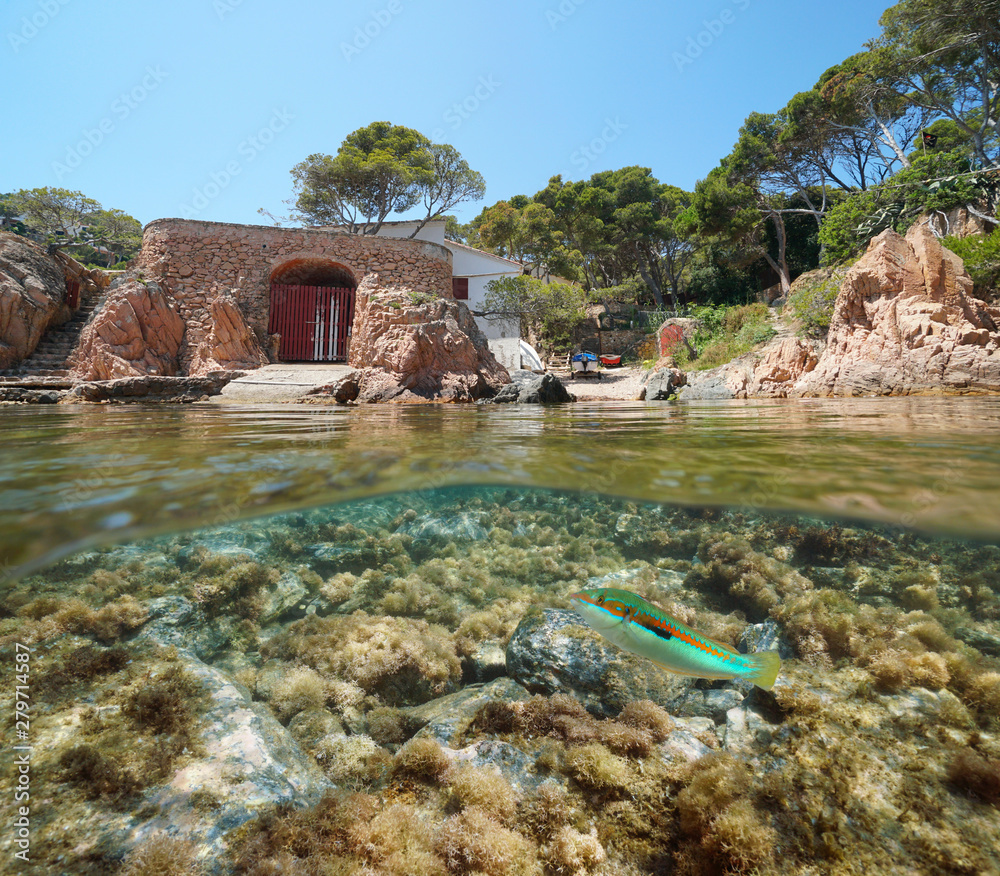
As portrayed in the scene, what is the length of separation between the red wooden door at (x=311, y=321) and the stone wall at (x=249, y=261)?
1.92ft

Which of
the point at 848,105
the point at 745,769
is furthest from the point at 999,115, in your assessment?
the point at 745,769

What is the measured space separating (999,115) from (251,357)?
94.3ft

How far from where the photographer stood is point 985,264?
494 inches

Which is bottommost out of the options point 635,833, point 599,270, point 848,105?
point 635,833

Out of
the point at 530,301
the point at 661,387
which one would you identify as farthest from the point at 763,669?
the point at 530,301

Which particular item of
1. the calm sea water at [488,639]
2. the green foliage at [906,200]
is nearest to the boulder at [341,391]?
the calm sea water at [488,639]

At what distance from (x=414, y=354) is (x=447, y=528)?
1036 cm

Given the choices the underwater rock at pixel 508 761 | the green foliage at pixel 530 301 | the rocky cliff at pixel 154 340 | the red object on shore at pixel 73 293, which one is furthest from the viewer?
the green foliage at pixel 530 301

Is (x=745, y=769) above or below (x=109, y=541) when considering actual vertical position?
below

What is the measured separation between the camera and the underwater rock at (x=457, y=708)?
2170 mm

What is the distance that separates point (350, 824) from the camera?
5.22 feet

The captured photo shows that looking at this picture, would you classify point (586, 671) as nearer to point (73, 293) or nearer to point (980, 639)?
point (980, 639)

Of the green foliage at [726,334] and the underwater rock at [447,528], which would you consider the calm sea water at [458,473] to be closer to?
the underwater rock at [447,528]

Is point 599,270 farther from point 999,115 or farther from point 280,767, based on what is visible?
point 280,767
